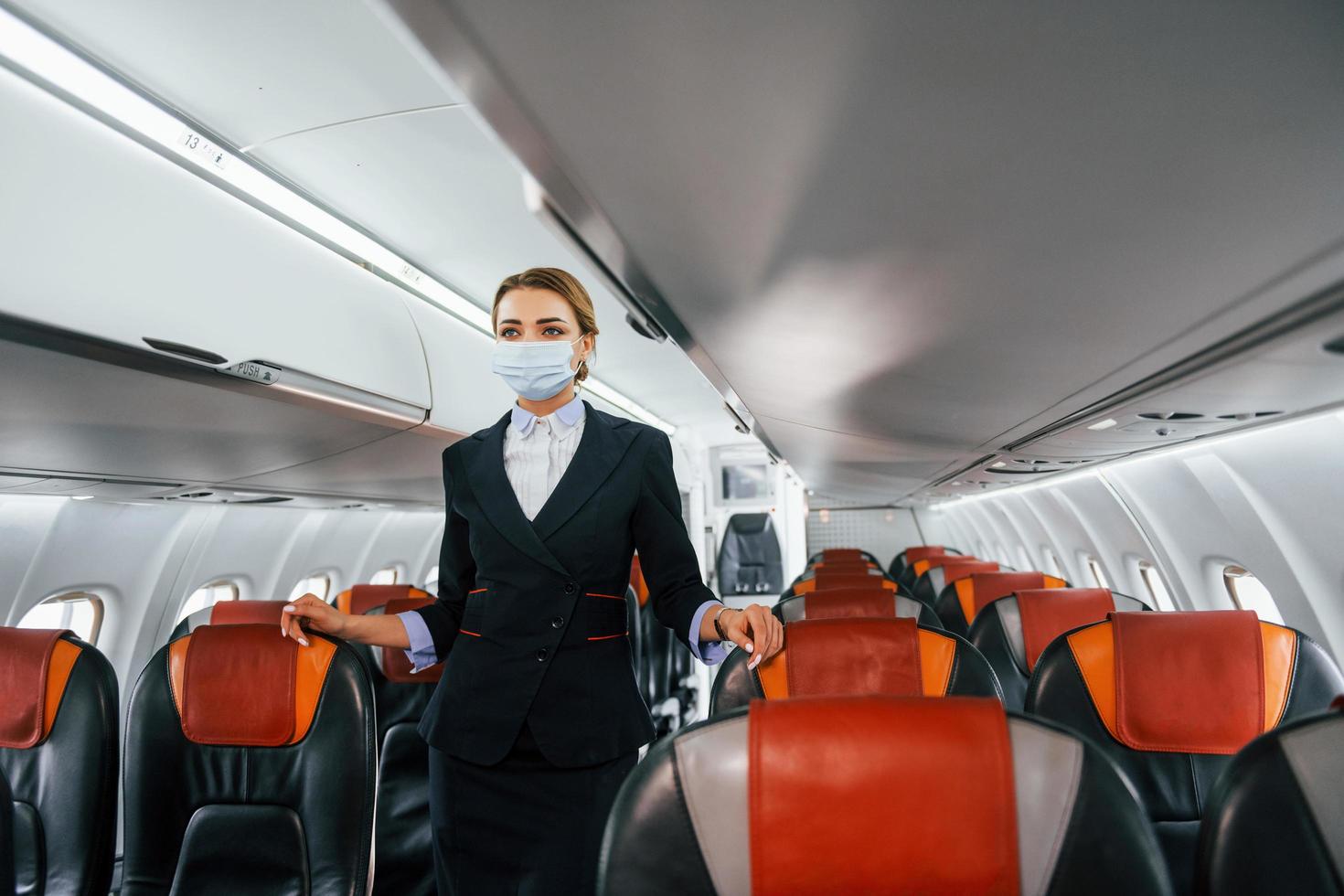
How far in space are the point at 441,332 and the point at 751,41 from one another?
3005 mm

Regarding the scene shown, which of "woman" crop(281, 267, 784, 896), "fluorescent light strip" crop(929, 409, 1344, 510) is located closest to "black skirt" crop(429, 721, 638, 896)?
"woman" crop(281, 267, 784, 896)

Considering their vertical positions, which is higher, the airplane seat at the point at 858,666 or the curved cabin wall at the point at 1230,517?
the curved cabin wall at the point at 1230,517

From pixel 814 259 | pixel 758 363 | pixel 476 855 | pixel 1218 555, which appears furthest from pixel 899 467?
pixel 476 855

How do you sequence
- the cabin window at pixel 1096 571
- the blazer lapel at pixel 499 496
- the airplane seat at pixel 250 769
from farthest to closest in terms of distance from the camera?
the cabin window at pixel 1096 571 → the airplane seat at pixel 250 769 → the blazer lapel at pixel 499 496

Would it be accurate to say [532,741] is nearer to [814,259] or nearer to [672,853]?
[672,853]

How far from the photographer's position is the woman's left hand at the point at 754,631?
1.43 meters

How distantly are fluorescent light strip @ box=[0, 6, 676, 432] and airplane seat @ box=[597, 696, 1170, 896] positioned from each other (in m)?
2.15

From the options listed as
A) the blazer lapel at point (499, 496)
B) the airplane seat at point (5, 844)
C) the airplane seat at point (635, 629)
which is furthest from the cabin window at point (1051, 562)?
the airplane seat at point (5, 844)

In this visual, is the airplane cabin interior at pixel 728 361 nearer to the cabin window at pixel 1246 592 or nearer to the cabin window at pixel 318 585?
the cabin window at pixel 1246 592

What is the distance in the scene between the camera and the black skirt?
149 cm

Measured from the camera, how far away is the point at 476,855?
1522mm

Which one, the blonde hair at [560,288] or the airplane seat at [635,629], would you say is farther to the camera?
the airplane seat at [635,629]

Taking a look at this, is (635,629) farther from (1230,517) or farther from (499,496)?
(1230,517)

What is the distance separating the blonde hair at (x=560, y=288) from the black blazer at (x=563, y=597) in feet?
0.73
